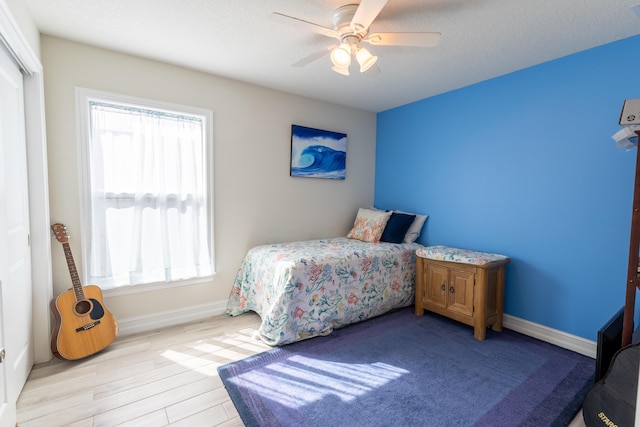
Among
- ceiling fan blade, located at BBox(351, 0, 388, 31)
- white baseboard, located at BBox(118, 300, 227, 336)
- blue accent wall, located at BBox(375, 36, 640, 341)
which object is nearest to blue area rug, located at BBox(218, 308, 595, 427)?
blue accent wall, located at BBox(375, 36, 640, 341)

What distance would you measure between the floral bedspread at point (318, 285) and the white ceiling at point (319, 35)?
65.6 inches

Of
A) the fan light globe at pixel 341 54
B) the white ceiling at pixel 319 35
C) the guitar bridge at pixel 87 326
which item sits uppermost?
the white ceiling at pixel 319 35

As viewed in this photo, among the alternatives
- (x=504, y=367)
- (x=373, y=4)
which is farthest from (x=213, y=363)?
(x=373, y=4)

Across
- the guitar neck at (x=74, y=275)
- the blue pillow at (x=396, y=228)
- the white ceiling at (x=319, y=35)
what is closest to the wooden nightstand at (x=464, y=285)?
the blue pillow at (x=396, y=228)

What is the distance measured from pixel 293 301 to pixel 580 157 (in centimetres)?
251

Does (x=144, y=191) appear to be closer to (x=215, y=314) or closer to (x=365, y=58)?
(x=215, y=314)

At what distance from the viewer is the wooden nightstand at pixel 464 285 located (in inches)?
98.9

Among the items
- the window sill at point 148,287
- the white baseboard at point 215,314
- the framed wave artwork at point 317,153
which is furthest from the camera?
the framed wave artwork at point 317,153

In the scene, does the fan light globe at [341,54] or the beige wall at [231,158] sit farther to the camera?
the beige wall at [231,158]

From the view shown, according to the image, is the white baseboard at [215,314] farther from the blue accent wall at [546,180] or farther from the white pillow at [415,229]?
the white pillow at [415,229]

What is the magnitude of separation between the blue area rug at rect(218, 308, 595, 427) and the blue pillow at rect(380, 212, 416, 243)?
1080 millimetres

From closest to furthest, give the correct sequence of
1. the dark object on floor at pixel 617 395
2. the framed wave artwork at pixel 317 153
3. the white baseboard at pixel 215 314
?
1. the dark object on floor at pixel 617 395
2. the white baseboard at pixel 215 314
3. the framed wave artwork at pixel 317 153

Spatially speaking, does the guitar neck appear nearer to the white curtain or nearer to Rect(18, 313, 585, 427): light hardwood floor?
the white curtain

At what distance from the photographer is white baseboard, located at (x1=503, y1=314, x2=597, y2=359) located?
2.28 metres
